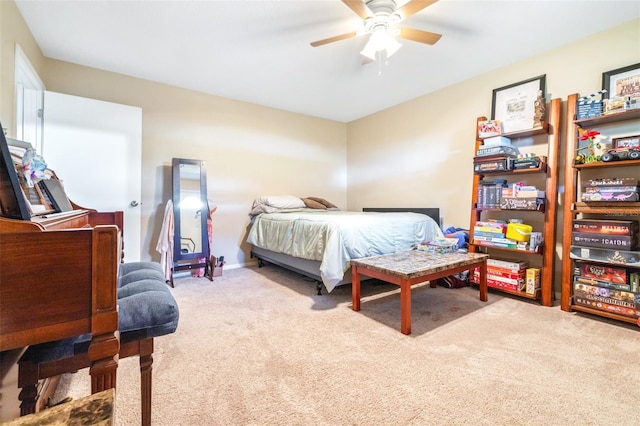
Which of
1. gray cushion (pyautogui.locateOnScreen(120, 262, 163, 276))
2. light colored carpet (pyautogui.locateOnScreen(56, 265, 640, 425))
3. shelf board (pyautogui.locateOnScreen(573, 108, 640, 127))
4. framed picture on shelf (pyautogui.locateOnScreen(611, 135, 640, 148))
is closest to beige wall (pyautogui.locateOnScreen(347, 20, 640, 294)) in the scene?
shelf board (pyautogui.locateOnScreen(573, 108, 640, 127))

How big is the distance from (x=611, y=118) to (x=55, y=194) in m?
4.02

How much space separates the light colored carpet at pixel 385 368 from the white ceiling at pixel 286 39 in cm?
237

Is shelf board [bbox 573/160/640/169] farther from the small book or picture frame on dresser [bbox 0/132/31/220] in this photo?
the small book

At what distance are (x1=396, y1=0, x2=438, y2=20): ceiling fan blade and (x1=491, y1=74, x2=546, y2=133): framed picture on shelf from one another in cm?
166

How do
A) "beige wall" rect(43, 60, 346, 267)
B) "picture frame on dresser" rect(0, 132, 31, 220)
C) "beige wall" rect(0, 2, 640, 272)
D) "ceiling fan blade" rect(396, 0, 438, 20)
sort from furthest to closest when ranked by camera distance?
"beige wall" rect(43, 60, 346, 267) → "beige wall" rect(0, 2, 640, 272) → "ceiling fan blade" rect(396, 0, 438, 20) → "picture frame on dresser" rect(0, 132, 31, 220)

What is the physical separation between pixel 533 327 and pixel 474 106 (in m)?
2.42

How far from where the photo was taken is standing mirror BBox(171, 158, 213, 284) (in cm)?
332

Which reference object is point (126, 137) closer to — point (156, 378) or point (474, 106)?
point (156, 378)

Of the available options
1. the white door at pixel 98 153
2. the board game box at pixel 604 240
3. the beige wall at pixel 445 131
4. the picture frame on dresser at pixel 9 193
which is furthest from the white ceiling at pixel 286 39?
the picture frame on dresser at pixel 9 193

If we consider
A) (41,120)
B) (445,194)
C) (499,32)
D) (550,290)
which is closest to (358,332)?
(550,290)

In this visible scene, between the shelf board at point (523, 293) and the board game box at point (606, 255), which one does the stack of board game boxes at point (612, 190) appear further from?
the shelf board at point (523, 293)

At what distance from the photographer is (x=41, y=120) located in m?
2.59

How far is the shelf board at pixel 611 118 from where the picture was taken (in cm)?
214

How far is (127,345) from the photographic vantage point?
3.24 ft
